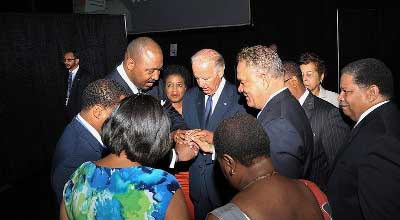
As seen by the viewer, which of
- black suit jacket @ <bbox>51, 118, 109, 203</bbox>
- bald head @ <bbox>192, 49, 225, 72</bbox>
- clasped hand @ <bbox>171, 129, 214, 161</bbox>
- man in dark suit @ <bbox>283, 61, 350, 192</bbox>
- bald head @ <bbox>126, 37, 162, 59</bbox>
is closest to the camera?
black suit jacket @ <bbox>51, 118, 109, 203</bbox>

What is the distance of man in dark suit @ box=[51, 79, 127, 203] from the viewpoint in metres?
2.09

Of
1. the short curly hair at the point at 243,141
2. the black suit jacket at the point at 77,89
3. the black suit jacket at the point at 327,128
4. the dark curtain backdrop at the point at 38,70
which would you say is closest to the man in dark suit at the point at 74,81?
the black suit jacket at the point at 77,89

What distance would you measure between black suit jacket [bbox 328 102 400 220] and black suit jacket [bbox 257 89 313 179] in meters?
0.21

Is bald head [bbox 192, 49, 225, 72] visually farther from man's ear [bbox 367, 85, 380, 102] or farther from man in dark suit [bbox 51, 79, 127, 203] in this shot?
man's ear [bbox 367, 85, 380, 102]

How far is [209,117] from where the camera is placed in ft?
10.3

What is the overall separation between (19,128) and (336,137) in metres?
4.25

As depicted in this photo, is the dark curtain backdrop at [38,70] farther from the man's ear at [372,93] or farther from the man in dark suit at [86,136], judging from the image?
the man's ear at [372,93]

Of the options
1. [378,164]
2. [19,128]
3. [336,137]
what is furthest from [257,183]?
[19,128]

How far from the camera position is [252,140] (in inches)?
59.7

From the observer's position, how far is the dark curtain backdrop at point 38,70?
512 cm

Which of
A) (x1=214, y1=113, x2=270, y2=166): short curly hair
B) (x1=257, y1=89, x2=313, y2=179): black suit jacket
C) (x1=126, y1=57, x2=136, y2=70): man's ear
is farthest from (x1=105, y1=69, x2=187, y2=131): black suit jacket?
(x1=214, y1=113, x2=270, y2=166): short curly hair

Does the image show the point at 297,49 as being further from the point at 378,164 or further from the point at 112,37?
the point at 378,164

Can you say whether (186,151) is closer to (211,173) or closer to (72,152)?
(211,173)

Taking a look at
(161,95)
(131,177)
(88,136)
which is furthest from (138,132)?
(161,95)
